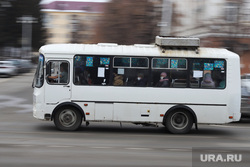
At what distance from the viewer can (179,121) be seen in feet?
41.5

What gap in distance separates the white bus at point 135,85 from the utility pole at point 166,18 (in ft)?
52.6

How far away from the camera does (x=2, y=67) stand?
36.3 metres

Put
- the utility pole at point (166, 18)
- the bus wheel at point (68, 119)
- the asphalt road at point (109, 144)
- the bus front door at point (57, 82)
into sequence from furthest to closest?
the utility pole at point (166, 18), the bus wheel at point (68, 119), the bus front door at point (57, 82), the asphalt road at point (109, 144)

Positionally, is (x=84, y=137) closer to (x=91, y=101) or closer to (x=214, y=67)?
(x=91, y=101)

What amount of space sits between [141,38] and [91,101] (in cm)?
1823

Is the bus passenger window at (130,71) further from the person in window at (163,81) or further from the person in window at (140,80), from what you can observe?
the person in window at (163,81)

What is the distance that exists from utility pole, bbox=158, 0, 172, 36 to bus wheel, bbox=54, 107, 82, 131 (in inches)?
662

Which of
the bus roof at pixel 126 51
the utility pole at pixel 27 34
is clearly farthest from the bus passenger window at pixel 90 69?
the utility pole at pixel 27 34

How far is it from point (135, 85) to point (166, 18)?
722 inches

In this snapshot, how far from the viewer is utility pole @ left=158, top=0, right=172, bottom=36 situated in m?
28.8

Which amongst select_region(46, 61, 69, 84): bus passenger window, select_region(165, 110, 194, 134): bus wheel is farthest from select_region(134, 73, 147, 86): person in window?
select_region(46, 61, 69, 84): bus passenger window

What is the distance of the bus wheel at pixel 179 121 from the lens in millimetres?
12547

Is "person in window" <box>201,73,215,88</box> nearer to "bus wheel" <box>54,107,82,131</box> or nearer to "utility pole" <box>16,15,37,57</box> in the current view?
"bus wheel" <box>54,107,82,131</box>

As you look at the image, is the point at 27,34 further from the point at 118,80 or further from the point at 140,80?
the point at 140,80
